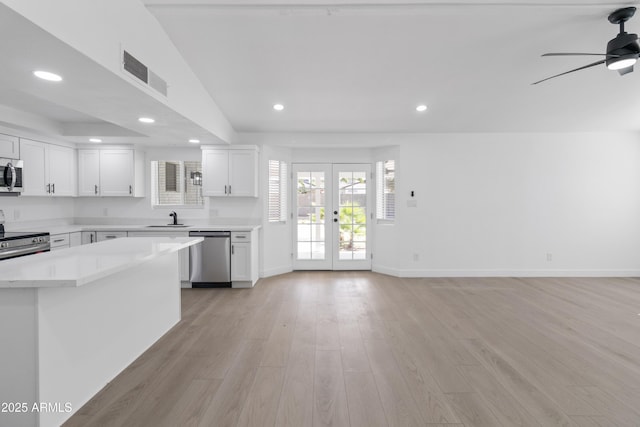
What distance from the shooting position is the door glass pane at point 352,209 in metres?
5.82

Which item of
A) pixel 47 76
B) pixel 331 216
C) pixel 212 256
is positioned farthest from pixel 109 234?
pixel 331 216

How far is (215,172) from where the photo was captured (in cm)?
499

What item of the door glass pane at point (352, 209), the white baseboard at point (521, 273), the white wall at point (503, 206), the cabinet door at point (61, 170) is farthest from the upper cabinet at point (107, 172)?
the white baseboard at point (521, 273)

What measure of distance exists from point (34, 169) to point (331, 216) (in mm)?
4379

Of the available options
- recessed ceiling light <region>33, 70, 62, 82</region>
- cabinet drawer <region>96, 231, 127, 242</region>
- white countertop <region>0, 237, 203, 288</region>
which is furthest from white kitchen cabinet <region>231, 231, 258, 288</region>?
recessed ceiling light <region>33, 70, 62, 82</region>

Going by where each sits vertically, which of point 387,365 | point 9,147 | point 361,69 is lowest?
point 387,365

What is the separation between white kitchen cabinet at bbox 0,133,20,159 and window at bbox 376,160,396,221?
5160mm

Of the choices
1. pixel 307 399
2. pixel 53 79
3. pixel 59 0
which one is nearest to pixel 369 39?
pixel 59 0

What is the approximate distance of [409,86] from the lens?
3947 mm

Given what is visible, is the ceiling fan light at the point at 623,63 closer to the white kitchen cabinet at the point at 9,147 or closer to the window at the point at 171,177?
the window at the point at 171,177

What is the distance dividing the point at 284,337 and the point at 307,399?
978 millimetres

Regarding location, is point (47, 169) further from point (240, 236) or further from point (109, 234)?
point (240, 236)

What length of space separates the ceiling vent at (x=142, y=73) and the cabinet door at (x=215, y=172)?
2145mm

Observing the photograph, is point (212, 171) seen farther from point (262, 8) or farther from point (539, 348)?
point (539, 348)
